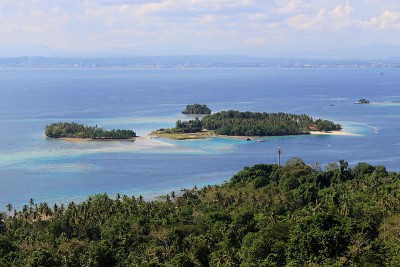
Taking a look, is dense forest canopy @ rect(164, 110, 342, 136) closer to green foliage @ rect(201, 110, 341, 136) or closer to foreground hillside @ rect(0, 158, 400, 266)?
green foliage @ rect(201, 110, 341, 136)

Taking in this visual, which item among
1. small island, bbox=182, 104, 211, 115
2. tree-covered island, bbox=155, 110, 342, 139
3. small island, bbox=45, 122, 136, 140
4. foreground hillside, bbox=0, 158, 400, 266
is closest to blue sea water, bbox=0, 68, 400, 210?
small island, bbox=45, 122, 136, 140

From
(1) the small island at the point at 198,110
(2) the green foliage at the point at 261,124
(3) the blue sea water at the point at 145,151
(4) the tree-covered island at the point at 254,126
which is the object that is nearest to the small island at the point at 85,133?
(3) the blue sea water at the point at 145,151

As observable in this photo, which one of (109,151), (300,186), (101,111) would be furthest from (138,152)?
(101,111)

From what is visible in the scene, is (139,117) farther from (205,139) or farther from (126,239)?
(126,239)

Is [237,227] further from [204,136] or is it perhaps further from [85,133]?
[85,133]

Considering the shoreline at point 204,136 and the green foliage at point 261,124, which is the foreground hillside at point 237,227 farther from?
the green foliage at point 261,124
